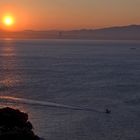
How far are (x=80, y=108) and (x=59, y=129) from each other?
457 inches

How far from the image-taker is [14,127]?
133 ft

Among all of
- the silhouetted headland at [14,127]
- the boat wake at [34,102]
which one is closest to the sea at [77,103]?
the boat wake at [34,102]

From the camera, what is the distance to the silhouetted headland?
37.9m

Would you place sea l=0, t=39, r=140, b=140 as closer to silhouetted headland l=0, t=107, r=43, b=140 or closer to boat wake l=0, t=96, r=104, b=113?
boat wake l=0, t=96, r=104, b=113

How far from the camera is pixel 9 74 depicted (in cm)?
9831

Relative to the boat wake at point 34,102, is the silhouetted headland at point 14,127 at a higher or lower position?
higher

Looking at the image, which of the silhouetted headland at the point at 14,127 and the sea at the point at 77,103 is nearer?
the silhouetted headland at the point at 14,127

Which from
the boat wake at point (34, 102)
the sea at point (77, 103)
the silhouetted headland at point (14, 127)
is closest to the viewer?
the silhouetted headland at point (14, 127)

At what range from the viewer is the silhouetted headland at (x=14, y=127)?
37881 mm

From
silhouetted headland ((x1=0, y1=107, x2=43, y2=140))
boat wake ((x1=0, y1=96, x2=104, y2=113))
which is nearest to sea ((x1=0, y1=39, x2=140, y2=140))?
boat wake ((x1=0, y1=96, x2=104, y2=113))

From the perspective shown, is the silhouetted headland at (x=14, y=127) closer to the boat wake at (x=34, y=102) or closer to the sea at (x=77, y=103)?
the sea at (x=77, y=103)

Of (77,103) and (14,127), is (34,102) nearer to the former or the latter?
(77,103)

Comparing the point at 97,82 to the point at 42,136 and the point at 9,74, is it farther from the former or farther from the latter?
the point at 42,136

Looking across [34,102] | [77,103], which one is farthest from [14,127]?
[77,103]
